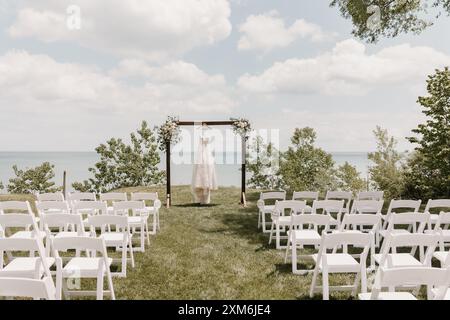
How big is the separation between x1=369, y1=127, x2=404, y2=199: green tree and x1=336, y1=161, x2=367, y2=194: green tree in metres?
1.74

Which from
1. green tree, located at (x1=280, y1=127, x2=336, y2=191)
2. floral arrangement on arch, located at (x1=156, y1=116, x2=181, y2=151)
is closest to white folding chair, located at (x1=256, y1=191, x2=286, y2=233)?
floral arrangement on arch, located at (x1=156, y1=116, x2=181, y2=151)

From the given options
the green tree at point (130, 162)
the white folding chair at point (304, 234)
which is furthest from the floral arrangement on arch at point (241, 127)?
the green tree at point (130, 162)

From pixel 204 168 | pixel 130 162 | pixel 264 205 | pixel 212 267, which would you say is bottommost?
pixel 212 267

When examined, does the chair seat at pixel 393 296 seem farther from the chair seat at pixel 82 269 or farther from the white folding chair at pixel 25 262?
the white folding chair at pixel 25 262

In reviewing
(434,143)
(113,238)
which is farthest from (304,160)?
(113,238)

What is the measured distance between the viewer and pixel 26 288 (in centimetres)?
279

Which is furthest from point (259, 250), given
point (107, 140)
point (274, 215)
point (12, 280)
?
point (107, 140)

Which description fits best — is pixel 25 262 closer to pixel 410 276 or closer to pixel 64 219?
pixel 64 219

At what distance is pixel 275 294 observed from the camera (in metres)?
5.38

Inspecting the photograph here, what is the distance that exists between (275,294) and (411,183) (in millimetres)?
15098

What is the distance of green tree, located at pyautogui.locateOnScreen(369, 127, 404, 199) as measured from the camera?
20375 mm

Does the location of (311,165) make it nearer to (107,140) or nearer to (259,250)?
(107,140)

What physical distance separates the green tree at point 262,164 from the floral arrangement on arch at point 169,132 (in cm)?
1563

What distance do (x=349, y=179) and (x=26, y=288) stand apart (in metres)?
24.2
